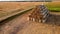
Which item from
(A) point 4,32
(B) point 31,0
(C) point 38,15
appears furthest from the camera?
(B) point 31,0

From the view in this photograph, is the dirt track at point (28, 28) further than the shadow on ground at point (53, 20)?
No

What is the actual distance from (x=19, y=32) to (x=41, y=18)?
16 cm

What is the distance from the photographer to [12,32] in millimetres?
386

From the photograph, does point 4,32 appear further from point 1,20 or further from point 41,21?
point 41,21

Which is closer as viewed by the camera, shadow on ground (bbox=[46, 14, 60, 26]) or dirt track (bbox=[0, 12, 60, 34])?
dirt track (bbox=[0, 12, 60, 34])

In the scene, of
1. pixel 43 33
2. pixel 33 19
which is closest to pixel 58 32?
pixel 43 33

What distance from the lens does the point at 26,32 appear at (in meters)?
0.40

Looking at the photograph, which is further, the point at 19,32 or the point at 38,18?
the point at 38,18

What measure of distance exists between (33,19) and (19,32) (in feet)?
0.54

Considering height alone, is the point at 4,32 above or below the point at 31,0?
above

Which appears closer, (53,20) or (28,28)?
(28,28)

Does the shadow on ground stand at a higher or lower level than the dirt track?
lower

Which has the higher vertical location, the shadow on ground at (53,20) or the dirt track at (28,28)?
the dirt track at (28,28)

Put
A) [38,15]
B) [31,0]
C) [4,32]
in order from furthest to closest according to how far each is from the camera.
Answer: [31,0], [38,15], [4,32]
